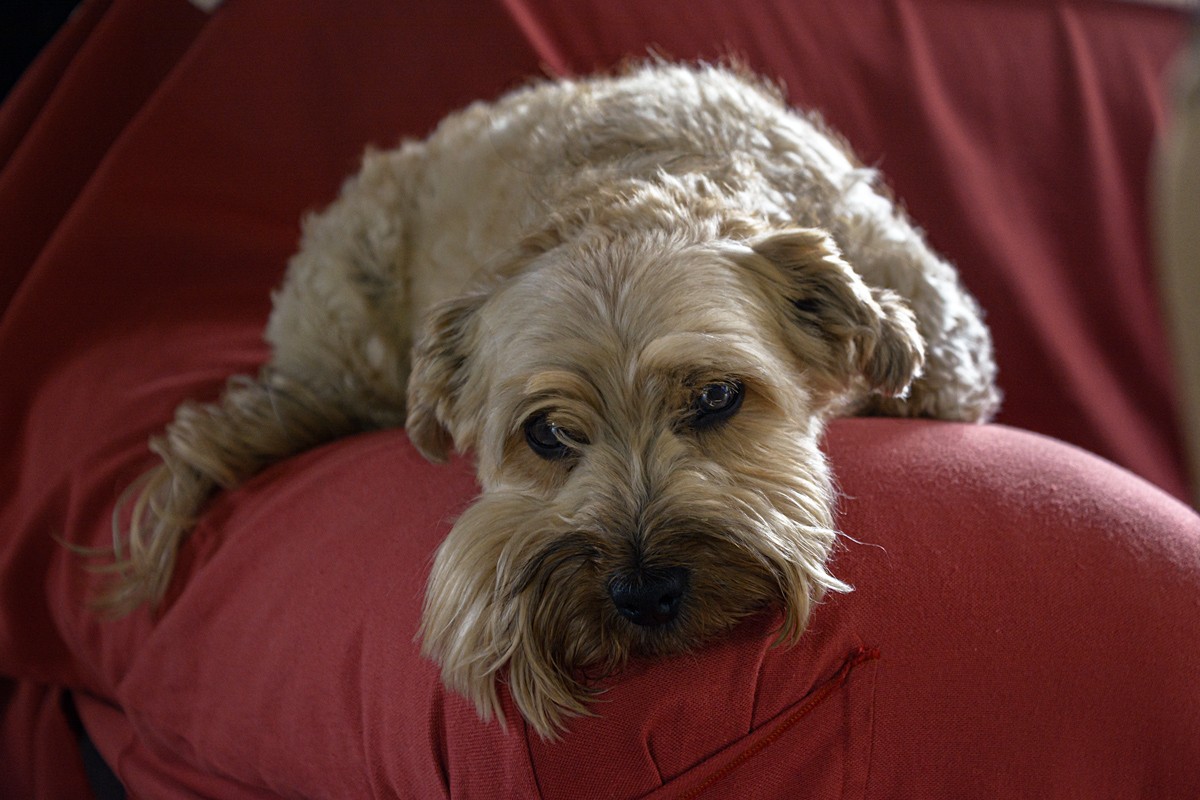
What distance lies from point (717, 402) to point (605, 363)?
168 millimetres

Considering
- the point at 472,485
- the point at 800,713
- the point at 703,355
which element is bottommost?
the point at 800,713

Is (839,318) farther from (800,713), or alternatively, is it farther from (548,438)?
(800,713)

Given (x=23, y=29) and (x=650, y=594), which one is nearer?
(x=650, y=594)

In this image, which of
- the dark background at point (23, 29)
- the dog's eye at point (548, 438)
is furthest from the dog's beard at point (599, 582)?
the dark background at point (23, 29)

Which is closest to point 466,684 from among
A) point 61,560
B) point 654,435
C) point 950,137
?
point 654,435

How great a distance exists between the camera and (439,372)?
1612 millimetres

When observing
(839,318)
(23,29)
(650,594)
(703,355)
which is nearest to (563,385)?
(703,355)

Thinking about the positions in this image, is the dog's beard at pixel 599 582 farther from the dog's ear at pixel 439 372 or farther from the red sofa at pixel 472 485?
the dog's ear at pixel 439 372

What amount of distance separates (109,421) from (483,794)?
4.10ft

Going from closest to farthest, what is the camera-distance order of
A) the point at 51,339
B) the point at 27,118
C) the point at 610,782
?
the point at 610,782 < the point at 51,339 < the point at 27,118

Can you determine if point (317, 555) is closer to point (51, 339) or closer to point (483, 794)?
point (483, 794)

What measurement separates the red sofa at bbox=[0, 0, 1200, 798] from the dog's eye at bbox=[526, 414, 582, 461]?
8.1 inches

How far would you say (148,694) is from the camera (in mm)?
1654

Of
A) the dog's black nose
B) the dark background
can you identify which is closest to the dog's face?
the dog's black nose
